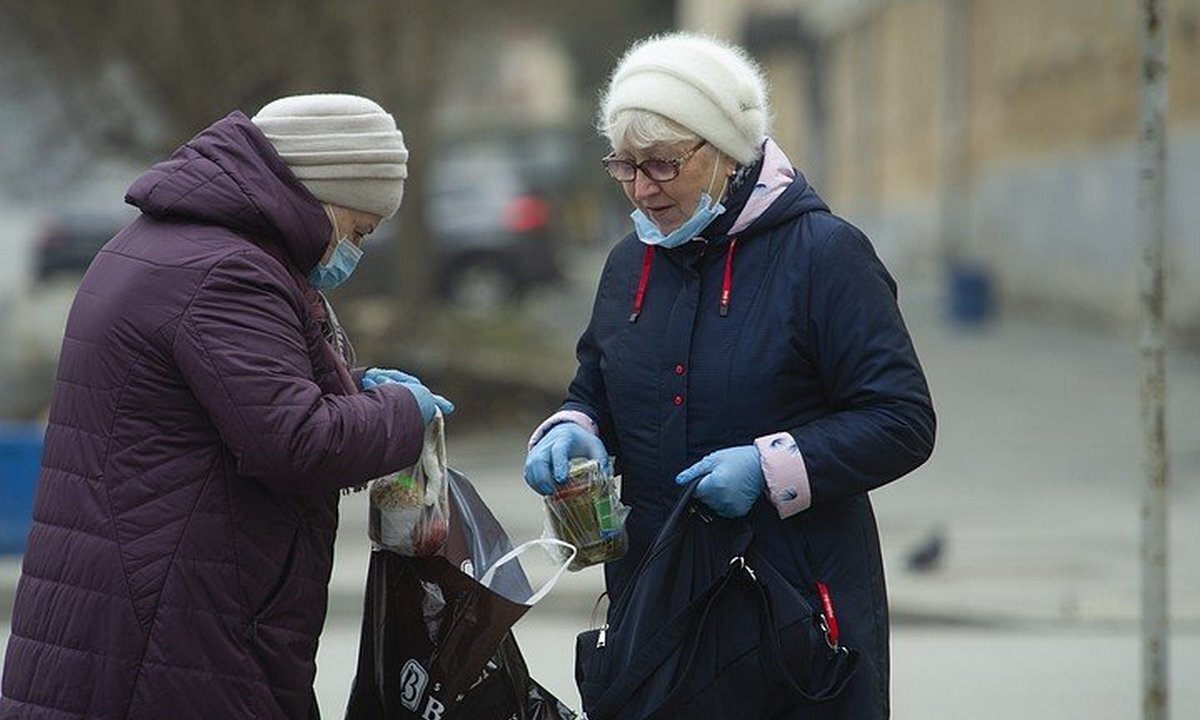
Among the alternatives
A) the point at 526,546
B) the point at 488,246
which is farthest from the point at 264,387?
the point at 488,246

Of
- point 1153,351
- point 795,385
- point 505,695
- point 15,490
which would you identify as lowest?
point 15,490

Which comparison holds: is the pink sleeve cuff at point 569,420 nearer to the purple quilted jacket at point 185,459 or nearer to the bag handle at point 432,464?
the bag handle at point 432,464

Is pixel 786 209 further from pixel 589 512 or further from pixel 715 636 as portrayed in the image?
pixel 715 636

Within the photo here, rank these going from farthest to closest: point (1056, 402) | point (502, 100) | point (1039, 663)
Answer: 1. point (502, 100)
2. point (1056, 402)
3. point (1039, 663)

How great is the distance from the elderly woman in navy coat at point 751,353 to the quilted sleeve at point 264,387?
571 millimetres

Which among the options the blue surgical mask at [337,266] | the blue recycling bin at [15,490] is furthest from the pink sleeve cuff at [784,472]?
the blue recycling bin at [15,490]

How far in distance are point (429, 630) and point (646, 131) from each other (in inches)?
38.0

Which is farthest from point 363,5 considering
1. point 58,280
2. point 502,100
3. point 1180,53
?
point 502,100

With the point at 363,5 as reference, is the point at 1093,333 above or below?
below

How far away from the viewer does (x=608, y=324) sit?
13.4 feet

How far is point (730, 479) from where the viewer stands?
3.75m

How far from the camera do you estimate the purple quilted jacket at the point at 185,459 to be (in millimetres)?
3469

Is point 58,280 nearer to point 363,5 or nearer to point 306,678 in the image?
point 363,5

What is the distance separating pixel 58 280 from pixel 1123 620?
19525mm
